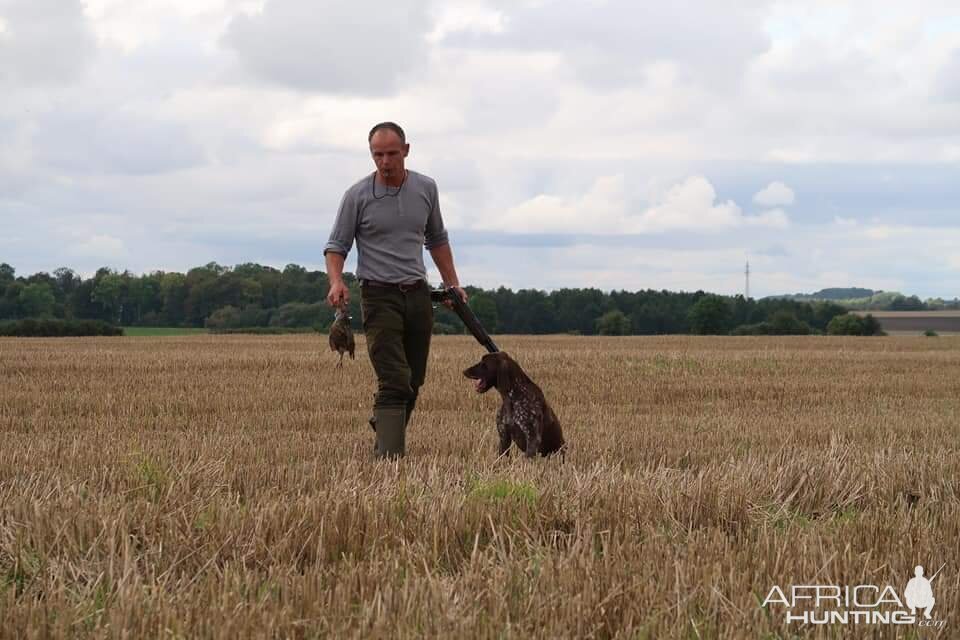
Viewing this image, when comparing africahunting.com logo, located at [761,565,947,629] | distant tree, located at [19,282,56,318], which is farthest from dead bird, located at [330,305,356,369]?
distant tree, located at [19,282,56,318]

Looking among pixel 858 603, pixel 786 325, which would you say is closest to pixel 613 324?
pixel 786 325

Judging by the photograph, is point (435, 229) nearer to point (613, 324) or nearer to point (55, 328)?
point (55, 328)

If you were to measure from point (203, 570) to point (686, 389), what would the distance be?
1217 cm

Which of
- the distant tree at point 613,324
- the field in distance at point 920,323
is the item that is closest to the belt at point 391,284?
the distant tree at point 613,324

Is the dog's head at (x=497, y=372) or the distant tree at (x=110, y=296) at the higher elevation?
the distant tree at (x=110, y=296)

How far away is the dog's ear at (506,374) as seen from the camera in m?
6.74

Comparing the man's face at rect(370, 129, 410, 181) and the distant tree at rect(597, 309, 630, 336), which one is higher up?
the man's face at rect(370, 129, 410, 181)

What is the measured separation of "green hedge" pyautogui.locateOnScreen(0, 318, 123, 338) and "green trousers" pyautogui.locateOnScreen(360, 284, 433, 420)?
39612 millimetres

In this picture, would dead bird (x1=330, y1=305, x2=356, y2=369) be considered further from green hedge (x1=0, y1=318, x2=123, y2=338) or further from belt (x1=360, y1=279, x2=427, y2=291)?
green hedge (x1=0, y1=318, x2=123, y2=338)

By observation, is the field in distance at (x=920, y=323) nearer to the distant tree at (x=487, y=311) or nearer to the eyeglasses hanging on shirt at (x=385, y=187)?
the distant tree at (x=487, y=311)

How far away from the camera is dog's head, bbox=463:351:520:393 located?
22.1 ft

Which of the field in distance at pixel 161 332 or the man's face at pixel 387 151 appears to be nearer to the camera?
the man's face at pixel 387 151

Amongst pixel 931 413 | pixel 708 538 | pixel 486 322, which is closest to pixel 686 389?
pixel 931 413

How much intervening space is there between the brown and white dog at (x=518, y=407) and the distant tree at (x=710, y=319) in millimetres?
69219
